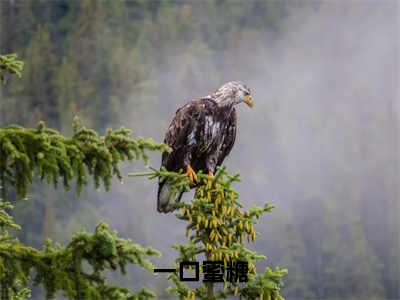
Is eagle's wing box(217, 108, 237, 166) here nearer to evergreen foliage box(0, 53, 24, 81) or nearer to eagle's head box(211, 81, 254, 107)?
eagle's head box(211, 81, 254, 107)

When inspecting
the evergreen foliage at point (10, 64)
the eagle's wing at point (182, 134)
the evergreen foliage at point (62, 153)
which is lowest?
the evergreen foliage at point (62, 153)

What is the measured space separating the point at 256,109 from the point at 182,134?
97.3 metres

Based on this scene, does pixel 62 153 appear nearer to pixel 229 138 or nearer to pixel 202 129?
pixel 202 129

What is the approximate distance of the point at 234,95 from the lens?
8734mm

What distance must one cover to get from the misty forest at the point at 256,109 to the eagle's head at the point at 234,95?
46.1 m

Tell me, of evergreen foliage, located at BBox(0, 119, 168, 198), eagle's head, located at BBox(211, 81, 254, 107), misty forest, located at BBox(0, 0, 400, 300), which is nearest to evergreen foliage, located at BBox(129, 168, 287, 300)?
evergreen foliage, located at BBox(0, 119, 168, 198)

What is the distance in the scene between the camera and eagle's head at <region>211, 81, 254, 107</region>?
28.6 ft

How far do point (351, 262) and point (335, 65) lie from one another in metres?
57.1

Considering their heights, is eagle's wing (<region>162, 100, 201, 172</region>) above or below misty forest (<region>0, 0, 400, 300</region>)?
below

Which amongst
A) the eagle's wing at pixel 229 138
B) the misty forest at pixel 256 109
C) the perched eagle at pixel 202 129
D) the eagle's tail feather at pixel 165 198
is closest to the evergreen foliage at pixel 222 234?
the eagle's tail feather at pixel 165 198

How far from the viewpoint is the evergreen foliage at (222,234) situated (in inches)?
269

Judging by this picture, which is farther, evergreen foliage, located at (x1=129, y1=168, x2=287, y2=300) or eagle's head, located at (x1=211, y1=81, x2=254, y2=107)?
eagle's head, located at (x1=211, y1=81, x2=254, y2=107)

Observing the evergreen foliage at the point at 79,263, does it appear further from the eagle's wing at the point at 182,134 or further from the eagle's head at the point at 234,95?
the eagle's head at the point at 234,95

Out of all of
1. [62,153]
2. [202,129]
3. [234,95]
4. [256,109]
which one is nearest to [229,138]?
[202,129]
